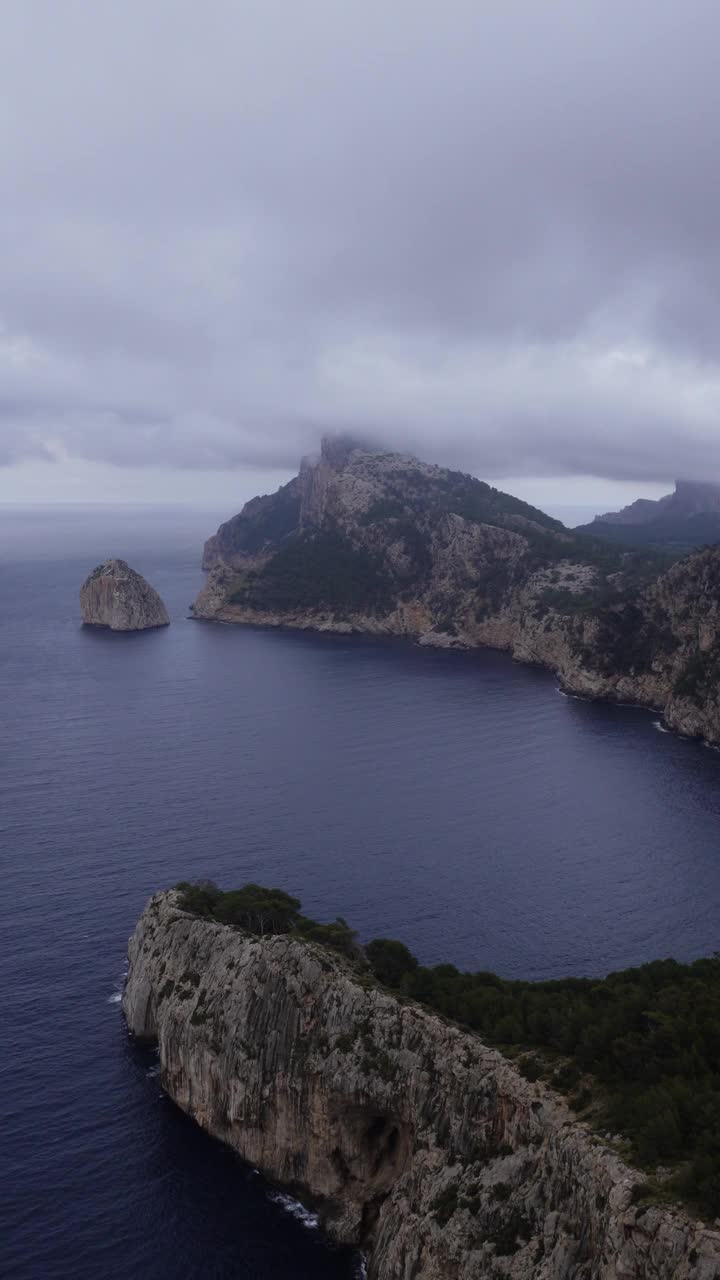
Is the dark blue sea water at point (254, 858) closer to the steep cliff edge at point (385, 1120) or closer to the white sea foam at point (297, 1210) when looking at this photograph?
the white sea foam at point (297, 1210)

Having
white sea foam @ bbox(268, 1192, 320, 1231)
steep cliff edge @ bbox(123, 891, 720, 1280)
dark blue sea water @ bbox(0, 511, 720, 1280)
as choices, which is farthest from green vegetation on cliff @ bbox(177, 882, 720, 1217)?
dark blue sea water @ bbox(0, 511, 720, 1280)

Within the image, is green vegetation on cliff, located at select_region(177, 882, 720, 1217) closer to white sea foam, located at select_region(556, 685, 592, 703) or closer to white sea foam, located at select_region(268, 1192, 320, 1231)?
white sea foam, located at select_region(268, 1192, 320, 1231)

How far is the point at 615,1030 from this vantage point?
3822 cm

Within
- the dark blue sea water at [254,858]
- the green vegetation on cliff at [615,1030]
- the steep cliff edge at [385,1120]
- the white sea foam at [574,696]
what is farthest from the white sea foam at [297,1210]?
the white sea foam at [574,696]

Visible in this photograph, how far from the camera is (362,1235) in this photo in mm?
41469

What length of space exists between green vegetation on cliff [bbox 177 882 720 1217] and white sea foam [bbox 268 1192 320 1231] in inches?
436

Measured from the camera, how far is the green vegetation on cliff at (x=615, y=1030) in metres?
30.2

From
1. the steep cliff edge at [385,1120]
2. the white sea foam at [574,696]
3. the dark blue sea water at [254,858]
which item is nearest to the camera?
the steep cliff edge at [385,1120]

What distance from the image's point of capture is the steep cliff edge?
30.1 metres

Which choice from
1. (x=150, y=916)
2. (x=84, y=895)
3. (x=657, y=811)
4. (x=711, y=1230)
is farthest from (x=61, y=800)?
(x=711, y=1230)

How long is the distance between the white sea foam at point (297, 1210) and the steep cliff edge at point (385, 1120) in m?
0.57

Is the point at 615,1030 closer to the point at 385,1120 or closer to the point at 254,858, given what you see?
the point at 385,1120

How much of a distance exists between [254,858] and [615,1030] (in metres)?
48.5

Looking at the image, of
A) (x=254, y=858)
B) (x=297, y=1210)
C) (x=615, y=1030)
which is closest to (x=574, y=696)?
(x=254, y=858)
